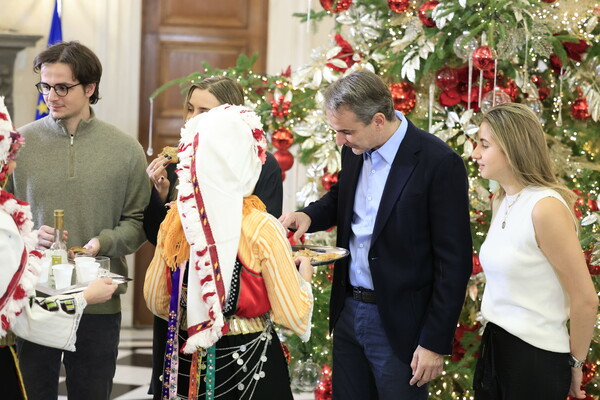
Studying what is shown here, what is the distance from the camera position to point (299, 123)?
4066mm

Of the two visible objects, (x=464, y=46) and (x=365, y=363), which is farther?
(x=464, y=46)

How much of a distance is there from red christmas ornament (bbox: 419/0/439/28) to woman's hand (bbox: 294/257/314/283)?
1634 mm

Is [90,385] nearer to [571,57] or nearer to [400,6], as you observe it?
[400,6]

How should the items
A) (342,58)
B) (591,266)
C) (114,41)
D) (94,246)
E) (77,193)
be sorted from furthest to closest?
(114,41) → (342,58) → (591,266) → (77,193) → (94,246)

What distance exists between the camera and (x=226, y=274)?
7.25 ft

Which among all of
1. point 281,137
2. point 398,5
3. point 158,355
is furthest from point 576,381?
point 281,137

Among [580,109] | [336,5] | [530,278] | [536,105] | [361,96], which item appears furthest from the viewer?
[336,5]

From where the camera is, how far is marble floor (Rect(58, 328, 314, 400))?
4688 mm

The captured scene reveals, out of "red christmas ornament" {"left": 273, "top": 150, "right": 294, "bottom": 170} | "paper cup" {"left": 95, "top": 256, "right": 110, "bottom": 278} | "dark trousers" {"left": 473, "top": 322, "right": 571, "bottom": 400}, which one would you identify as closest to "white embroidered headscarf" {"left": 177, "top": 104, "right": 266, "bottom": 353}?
"paper cup" {"left": 95, "top": 256, "right": 110, "bottom": 278}

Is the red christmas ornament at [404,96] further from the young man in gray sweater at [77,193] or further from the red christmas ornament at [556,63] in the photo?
the young man in gray sweater at [77,193]

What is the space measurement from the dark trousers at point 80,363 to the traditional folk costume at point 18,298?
0.62 metres

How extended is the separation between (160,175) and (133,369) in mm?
2743

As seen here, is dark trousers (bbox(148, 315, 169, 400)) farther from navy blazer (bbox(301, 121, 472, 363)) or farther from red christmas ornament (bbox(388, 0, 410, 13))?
red christmas ornament (bbox(388, 0, 410, 13))

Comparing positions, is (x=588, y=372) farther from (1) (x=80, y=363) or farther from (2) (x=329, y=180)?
(1) (x=80, y=363)
